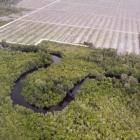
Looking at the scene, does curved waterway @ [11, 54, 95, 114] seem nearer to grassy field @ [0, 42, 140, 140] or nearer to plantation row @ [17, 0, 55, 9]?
grassy field @ [0, 42, 140, 140]

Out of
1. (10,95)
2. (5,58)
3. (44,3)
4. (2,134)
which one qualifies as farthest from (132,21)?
(2,134)

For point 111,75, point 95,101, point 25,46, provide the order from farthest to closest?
point 25,46
point 111,75
point 95,101

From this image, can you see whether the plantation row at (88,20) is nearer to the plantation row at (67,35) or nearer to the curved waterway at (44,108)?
the plantation row at (67,35)

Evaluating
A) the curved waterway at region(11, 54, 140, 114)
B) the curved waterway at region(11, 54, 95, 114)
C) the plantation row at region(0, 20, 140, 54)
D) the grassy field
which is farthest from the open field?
the curved waterway at region(11, 54, 95, 114)

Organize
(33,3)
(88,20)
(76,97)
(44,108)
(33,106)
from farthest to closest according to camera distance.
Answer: (33,3) < (88,20) < (76,97) < (33,106) < (44,108)

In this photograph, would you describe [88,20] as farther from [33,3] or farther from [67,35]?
[33,3]

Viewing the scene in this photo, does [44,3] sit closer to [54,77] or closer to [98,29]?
[98,29]

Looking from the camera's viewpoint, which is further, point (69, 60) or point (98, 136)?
point (69, 60)

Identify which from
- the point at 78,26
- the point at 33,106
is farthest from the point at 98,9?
the point at 33,106
